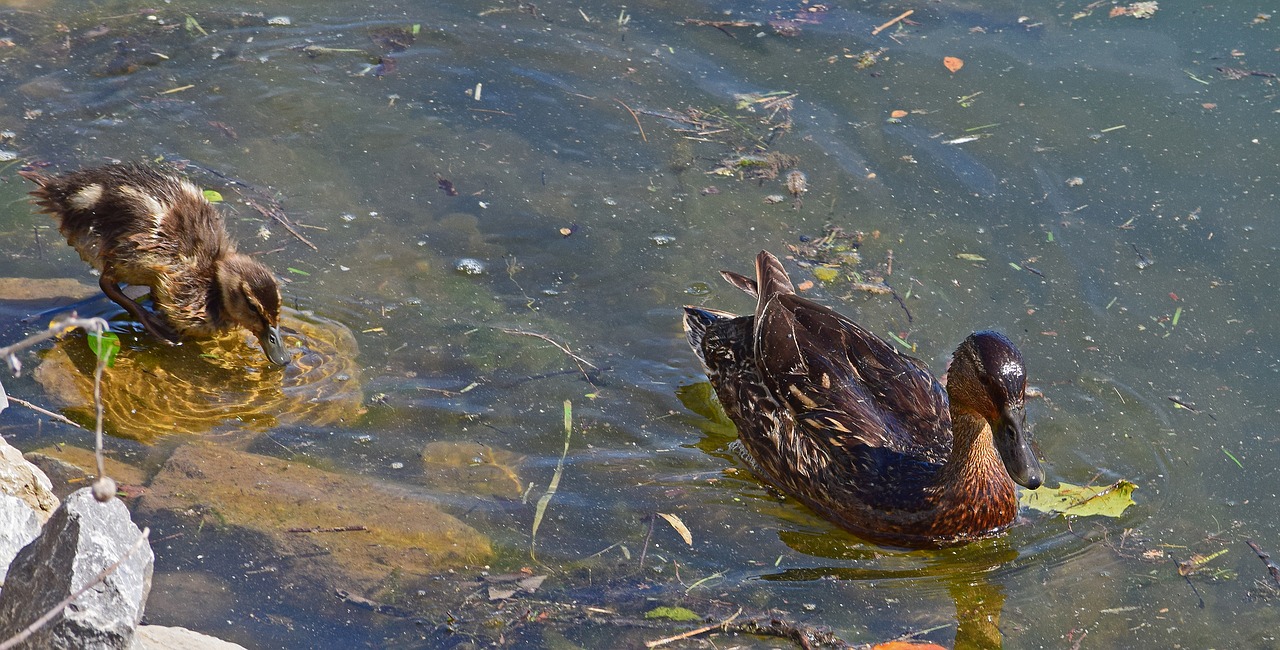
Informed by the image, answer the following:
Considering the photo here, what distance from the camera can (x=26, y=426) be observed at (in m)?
4.80

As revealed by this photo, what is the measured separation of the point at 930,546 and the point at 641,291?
209 centimetres

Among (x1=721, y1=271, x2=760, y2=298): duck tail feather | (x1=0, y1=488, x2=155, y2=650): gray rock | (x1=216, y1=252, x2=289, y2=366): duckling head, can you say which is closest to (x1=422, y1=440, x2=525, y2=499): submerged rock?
(x1=216, y1=252, x2=289, y2=366): duckling head

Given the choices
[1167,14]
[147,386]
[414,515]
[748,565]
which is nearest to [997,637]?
[748,565]

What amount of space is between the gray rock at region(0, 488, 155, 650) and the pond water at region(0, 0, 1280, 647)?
42.9 inches

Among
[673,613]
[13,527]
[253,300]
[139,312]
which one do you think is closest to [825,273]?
[673,613]

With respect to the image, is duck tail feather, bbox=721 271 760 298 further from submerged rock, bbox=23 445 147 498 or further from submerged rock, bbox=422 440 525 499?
submerged rock, bbox=23 445 147 498

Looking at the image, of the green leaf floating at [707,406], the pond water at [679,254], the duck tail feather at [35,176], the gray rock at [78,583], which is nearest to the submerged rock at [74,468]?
the pond water at [679,254]

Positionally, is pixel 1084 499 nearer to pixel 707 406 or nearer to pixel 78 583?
pixel 707 406

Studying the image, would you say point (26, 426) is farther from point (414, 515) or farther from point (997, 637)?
point (997, 637)

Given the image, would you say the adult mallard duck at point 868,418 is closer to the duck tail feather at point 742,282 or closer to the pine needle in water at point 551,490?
the duck tail feather at point 742,282

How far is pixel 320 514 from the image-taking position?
448 cm

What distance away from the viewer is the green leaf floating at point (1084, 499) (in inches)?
189

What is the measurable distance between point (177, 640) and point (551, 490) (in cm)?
173

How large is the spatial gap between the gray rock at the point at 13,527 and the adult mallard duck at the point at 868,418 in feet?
9.82
